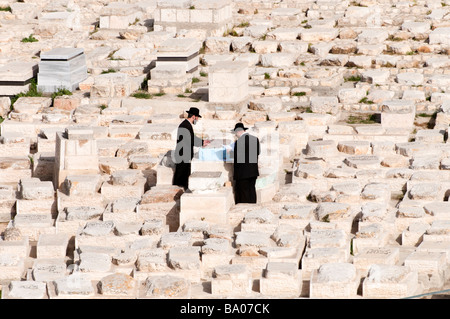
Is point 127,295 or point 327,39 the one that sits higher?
point 327,39

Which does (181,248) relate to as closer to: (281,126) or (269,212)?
(269,212)

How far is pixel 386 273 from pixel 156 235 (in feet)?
10.6

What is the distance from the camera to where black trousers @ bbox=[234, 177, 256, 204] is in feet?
50.7

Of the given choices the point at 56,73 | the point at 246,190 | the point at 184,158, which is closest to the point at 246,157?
the point at 246,190

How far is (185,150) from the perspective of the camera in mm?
16188

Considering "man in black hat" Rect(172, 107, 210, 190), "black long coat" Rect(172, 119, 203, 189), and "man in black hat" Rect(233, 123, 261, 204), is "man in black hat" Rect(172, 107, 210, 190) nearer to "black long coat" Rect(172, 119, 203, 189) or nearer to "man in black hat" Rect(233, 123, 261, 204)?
"black long coat" Rect(172, 119, 203, 189)

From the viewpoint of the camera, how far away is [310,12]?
25297mm

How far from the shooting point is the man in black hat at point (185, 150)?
16094 millimetres

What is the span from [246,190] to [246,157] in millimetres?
451

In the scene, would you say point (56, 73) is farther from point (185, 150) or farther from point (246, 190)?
point (246, 190)

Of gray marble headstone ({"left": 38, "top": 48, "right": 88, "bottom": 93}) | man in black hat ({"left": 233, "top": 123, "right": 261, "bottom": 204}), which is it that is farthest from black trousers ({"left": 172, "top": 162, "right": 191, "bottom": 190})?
gray marble headstone ({"left": 38, "top": 48, "right": 88, "bottom": 93})

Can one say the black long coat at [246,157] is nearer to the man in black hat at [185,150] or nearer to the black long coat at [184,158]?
the man in black hat at [185,150]

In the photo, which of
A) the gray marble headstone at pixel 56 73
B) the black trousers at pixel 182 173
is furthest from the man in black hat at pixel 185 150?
the gray marble headstone at pixel 56 73
